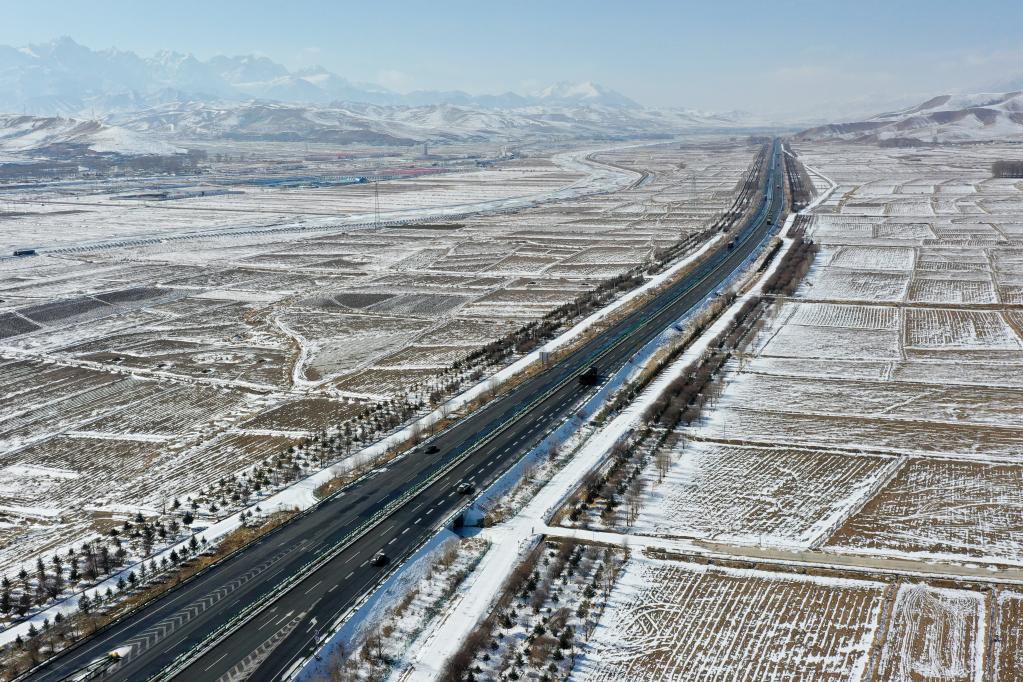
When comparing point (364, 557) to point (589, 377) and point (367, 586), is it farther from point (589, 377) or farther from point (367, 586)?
point (589, 377)

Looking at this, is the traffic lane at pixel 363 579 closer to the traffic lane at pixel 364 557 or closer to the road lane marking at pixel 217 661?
the traffic lane at pixel 364 557

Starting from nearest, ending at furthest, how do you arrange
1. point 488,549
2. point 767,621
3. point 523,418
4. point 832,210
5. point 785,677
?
point 785,677 → point 767,621 → point 488,549 → point 523,418 → point 832,210

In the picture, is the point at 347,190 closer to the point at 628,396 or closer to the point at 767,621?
the point at 628,396

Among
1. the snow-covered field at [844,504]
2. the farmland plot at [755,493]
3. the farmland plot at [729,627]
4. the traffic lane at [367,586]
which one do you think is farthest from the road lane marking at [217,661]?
the farmland plot at [755,493]

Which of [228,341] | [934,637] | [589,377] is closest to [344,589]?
[934,637]

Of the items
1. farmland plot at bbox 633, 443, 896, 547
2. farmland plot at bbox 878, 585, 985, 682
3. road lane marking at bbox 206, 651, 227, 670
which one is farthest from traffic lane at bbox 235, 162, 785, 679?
farmland plot at bbox 878, 585, 985, 682

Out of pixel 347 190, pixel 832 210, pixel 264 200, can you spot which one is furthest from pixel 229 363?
pixel 347 190
